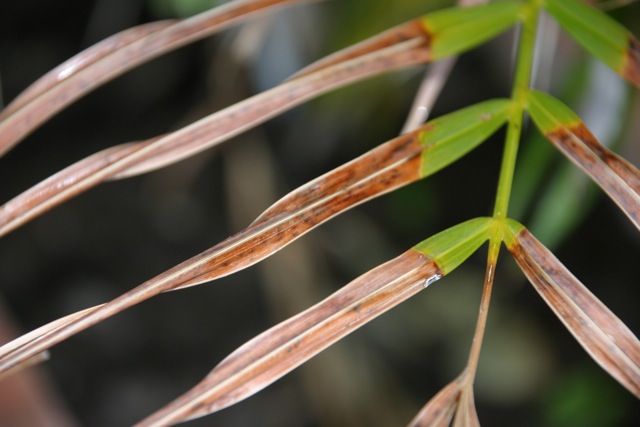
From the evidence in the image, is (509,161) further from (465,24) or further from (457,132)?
(465,24)

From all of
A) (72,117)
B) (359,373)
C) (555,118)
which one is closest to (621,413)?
(359,373)

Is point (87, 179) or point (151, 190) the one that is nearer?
point (87, 179)

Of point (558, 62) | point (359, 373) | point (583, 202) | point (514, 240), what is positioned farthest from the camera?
point (359, 373)

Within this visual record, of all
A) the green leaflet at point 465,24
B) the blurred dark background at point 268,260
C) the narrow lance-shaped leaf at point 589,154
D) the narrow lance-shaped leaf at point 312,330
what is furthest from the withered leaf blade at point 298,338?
the blurred dark background at point 268,260

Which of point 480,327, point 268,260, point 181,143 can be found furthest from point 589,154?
point 268,260

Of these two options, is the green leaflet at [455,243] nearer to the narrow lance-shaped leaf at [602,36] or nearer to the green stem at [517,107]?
the green stem at [517,107]

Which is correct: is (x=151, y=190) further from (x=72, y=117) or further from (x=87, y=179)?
(x=87, y=179)

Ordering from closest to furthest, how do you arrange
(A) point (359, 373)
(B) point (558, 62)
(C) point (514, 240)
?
(C) point (514, 240)
(B) point (558, 62)
(A) point (359, 373)
